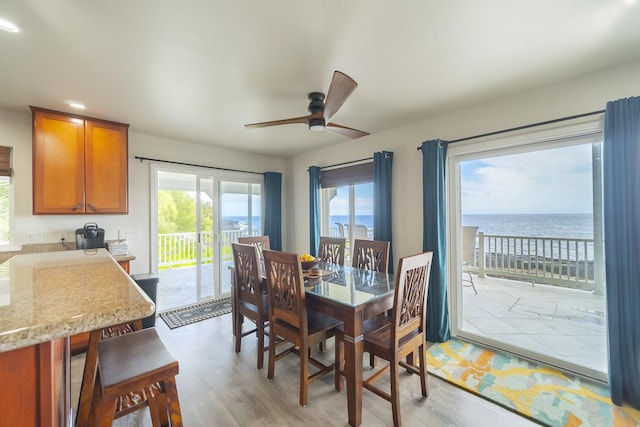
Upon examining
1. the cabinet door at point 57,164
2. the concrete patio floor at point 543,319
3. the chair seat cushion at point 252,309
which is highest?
the cabinet door at point 57,164

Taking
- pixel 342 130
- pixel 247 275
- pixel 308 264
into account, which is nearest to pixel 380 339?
pixel 308 264

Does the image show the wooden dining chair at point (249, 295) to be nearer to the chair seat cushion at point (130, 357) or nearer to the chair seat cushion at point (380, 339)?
the chair seat cushion at point (380, 339)


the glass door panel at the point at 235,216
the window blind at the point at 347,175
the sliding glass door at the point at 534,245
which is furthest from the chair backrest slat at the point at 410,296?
the glass door panel at the point at 235,216

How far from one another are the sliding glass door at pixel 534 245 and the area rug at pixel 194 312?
3.04m

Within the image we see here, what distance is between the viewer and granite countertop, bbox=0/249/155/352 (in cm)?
64

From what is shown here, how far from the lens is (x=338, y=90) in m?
1.87

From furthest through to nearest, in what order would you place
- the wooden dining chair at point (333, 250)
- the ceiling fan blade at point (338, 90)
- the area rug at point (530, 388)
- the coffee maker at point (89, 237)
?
the wooden dining chair at point (333, 250)
the coffee maker at point (89, 237)
the area rug at point (530, 388)
the ceiling fan blade at point (338, 90)

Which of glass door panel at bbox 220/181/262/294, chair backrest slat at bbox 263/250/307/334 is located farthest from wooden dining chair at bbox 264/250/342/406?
glass door panel at bbox 220/181/262/294

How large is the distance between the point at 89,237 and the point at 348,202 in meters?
3.22

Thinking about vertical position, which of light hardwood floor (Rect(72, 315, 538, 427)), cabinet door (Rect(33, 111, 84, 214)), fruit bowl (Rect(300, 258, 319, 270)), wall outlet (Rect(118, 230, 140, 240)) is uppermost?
cabinet door (Rect(33, 111, 84, 214))

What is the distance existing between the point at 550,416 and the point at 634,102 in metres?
2.25

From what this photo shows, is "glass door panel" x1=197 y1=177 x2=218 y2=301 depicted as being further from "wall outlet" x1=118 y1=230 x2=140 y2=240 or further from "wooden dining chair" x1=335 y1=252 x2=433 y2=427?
"wooden dining chair" x1=335 y1=252 x2=433 y2=427

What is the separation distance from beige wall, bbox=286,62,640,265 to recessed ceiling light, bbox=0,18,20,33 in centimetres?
331

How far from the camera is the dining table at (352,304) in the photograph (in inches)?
70.2
